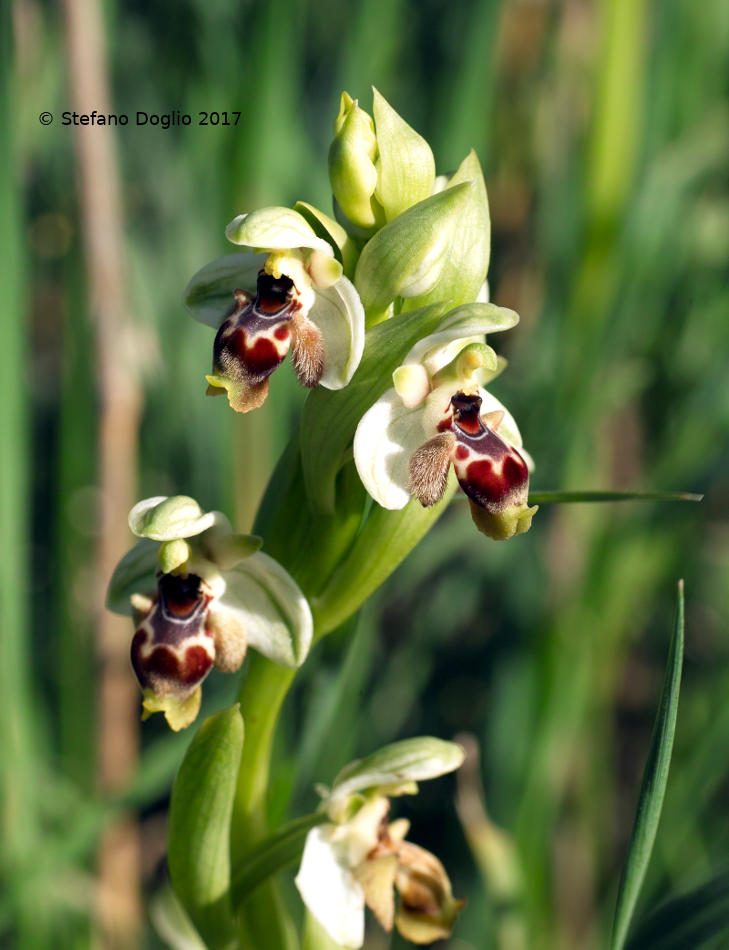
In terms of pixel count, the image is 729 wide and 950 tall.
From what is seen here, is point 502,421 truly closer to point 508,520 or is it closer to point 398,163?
point 508,520

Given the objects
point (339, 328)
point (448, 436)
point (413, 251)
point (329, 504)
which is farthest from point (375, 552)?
point (413, 251)

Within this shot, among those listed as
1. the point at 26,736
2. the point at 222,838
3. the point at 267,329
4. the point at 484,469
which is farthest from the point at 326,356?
the point at 26,736

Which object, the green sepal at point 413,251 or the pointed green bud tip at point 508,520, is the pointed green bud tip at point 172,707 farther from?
the green sepal at point 413,251

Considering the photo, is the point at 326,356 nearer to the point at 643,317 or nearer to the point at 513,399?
the point at 513,399

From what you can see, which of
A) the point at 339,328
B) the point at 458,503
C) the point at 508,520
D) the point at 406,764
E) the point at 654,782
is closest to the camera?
the point at 654,782

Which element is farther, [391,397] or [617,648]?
[617,648]

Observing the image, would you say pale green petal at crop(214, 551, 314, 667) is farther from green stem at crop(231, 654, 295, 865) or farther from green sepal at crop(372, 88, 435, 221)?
green sepal at crop(372, 88, 435, 221)

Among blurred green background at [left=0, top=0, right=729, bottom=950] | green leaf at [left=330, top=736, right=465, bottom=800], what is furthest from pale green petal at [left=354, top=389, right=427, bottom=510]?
blurred green background at [left=0, top=0, right=729, bottom=950]
